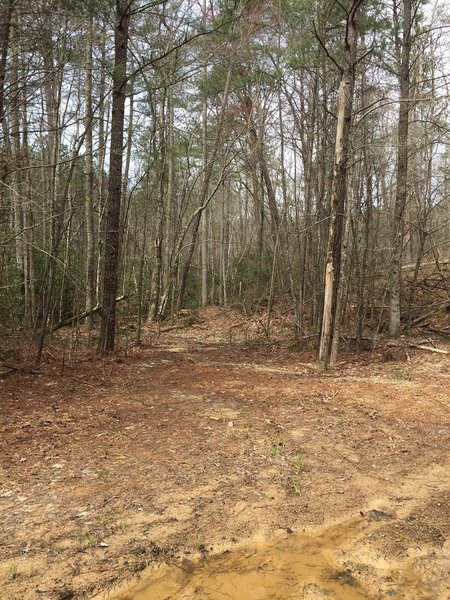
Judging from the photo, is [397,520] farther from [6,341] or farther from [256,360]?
[6,341]

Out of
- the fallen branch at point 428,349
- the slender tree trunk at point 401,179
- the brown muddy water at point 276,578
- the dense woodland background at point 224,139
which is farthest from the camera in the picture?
the slender tree trunk at point 401,179

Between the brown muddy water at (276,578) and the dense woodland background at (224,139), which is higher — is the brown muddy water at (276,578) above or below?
below

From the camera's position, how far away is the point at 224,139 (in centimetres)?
1789

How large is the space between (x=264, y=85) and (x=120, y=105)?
704 cm

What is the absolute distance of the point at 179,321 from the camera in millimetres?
17047

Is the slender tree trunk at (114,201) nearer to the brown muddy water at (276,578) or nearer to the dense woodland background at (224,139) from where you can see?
the dense woodland background at (224,139)

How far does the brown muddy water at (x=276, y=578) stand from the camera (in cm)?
274

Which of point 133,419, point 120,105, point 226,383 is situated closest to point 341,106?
point 120,105

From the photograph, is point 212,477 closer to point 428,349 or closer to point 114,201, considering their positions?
point 114,201

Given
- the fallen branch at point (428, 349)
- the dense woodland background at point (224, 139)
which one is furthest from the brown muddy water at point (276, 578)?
the fallen branch at point (428, 349)

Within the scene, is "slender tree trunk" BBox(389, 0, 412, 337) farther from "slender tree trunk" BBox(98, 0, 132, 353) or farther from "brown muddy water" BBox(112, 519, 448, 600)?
"brown muddy water" BBox(112, 519, 448, 600)

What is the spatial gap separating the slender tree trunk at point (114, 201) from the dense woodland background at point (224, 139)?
4 cm

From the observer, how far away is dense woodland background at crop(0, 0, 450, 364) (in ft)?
26.0

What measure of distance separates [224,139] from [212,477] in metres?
15.9
